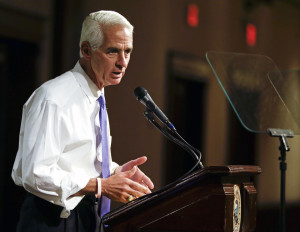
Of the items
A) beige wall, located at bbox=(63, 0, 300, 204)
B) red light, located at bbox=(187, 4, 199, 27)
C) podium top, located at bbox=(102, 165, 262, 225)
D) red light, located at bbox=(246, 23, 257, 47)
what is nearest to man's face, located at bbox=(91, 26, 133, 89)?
podium top, located at bbox=(102, 165, 262, 225)

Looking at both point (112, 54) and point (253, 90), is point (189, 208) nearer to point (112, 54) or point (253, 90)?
point (112, 54)

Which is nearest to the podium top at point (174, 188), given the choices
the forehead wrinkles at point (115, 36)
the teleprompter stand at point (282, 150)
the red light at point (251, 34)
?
the forehead wrinkles at point (115, 36)

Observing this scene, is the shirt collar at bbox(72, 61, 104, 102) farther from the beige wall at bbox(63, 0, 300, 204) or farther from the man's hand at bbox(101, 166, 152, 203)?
the beige wall at bbox(63, 0, 300, 204)

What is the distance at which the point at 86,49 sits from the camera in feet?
7.00

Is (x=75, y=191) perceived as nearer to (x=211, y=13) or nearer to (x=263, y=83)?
(x=263, y=83)

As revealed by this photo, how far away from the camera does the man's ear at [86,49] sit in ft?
6.97

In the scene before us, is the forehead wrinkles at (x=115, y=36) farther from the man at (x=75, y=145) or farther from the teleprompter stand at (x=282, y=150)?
the teleprompter stand at (x=282, y=150)

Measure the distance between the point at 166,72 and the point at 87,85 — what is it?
3618 mm

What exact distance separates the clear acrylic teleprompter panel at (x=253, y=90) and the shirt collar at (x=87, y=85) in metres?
0.57

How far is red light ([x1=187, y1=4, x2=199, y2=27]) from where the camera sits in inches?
238

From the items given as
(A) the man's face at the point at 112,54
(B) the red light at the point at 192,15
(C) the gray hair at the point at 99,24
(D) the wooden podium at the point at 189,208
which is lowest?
(D) the wooden podium at the point at 189,208

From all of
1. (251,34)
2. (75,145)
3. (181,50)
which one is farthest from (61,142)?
(251,34)

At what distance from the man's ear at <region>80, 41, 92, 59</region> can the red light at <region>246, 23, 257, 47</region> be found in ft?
17.0

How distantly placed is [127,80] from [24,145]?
10.6ft
